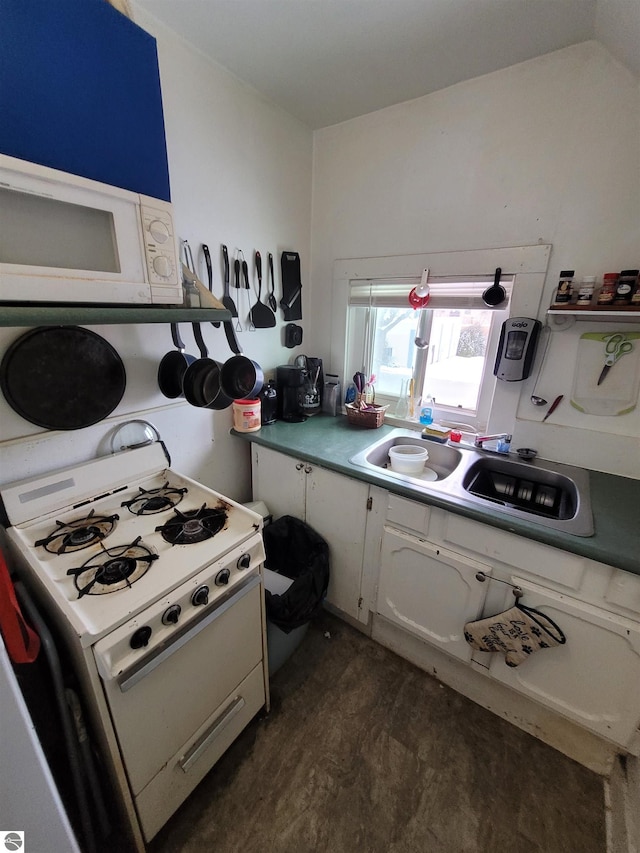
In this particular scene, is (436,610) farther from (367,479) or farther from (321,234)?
(321,234)

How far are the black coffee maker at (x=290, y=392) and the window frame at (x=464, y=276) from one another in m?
0.33

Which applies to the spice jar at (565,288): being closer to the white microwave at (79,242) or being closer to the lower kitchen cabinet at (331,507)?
the lower kitchen cabinet at (331,507)

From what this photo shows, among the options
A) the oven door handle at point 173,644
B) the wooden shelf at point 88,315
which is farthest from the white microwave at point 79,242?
the oven door handle at point 173,644

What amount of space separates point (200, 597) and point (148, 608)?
139 millimetres

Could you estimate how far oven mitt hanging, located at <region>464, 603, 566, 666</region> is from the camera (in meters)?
1.08

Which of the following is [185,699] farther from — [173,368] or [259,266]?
[259,266]

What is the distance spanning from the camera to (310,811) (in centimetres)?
108

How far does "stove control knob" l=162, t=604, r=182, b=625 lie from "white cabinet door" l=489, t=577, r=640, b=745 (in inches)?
40.8

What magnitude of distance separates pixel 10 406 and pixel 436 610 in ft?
5.31

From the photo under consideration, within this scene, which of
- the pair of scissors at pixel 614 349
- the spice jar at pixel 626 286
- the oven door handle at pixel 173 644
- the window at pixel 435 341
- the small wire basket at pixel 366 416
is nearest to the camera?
Result: the oven door handle at pixel 173 644

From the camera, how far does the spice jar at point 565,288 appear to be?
1.27 metres

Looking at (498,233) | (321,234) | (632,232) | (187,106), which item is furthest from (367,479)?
(187,106)

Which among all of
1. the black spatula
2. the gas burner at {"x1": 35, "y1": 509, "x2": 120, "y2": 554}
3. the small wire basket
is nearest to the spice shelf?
the small wire basket

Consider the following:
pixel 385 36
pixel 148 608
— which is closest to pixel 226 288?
pixel 385 36
